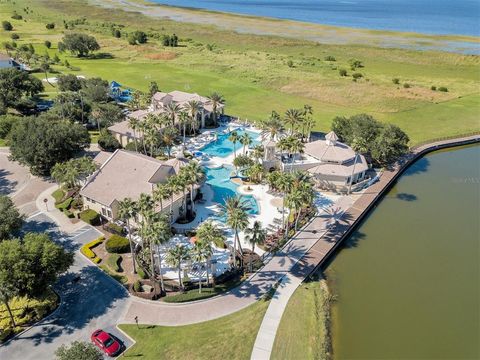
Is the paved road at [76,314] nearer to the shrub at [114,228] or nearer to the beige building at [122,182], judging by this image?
the shrub at [114,228]

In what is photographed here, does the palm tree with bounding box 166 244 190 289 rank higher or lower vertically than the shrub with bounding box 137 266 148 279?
higher

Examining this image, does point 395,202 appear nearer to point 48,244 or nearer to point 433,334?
point 433,334

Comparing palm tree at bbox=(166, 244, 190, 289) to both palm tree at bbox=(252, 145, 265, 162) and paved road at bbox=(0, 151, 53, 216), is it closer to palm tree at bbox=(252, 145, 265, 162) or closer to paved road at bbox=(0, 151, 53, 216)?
paved road at bbox=(0, 151, 53, 216)

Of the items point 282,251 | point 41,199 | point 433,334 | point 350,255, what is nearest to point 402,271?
point 350,255

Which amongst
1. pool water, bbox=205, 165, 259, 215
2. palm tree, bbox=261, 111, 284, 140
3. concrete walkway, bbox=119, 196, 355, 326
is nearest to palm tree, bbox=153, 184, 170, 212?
pool water, bbox=205, 165, 259, 215

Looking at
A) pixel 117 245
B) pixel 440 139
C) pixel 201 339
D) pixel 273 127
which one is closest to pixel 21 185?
pixel 117 245

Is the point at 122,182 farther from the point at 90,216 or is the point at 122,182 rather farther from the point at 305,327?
the point at 305,327

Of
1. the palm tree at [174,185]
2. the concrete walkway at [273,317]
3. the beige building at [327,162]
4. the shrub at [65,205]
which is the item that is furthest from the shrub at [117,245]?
the beige building at [327,162]
